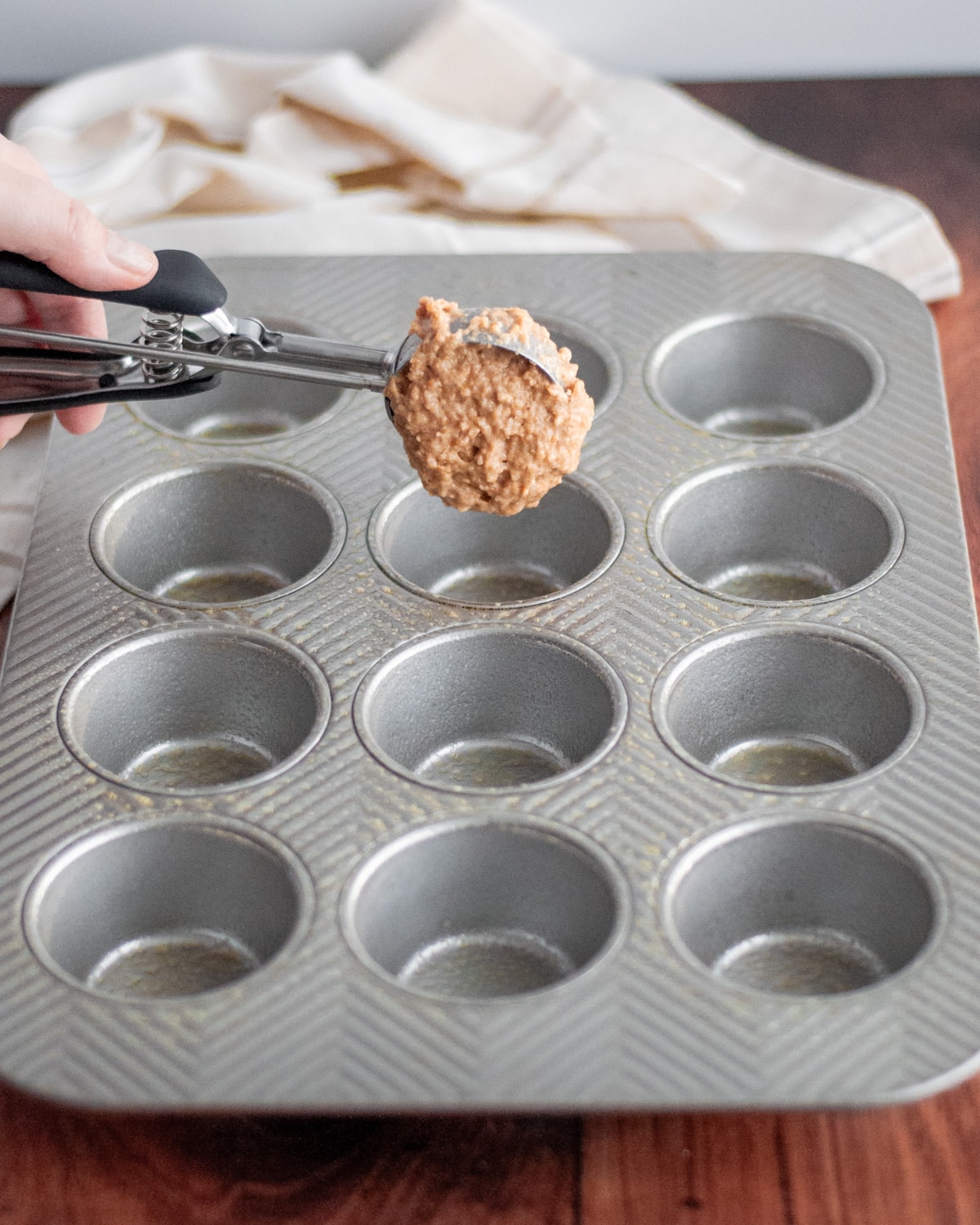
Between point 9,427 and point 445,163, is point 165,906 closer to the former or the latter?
point 9,427

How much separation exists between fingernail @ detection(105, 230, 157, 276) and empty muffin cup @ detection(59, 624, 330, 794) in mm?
274

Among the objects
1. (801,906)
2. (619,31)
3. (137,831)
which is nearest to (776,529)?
(801,906)

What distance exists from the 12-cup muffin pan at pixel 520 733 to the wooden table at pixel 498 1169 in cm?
7

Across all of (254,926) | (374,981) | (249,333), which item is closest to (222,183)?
(249,333)

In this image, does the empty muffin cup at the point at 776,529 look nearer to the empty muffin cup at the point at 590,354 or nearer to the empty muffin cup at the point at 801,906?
the empty muffin cup at the point at 590,354

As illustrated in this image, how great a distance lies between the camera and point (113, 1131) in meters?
0.92

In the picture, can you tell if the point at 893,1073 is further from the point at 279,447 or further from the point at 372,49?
the point at 372,49

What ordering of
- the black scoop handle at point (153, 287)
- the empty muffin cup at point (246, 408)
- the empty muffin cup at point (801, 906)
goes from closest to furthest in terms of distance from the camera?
1. the empty muffin cup at point (801, 906)
2. the black scoop handle at point (153, 287)
3. the empty muffin cup at point (246, 408)

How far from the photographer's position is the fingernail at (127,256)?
1137 mm

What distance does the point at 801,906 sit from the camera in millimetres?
1084

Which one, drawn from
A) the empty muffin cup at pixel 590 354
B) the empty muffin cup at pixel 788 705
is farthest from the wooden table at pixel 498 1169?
the empty muffin cup at pixel 590 354

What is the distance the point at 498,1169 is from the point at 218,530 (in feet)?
2.29

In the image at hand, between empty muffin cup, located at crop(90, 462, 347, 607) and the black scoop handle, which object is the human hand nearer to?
the black scoop handle

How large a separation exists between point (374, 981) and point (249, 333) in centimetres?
51
